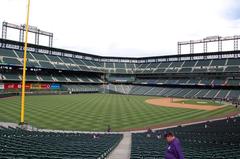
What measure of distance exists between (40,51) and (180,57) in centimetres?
5373

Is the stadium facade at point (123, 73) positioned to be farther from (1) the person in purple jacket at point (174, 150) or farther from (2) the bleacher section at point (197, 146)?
(1) the person in purple jacket at point (174, 150)

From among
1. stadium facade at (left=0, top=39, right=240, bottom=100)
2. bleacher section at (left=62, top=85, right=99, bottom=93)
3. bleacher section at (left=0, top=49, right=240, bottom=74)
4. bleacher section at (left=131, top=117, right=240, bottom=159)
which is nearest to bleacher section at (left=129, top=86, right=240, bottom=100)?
stadium facade at (left=0, top=39, right=240, bottom=100)

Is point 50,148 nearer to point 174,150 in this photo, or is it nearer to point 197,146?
point 174,150

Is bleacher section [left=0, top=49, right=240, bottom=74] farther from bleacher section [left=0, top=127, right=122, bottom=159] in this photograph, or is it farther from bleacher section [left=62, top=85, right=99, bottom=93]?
bleacher section [left=0, top=127, right=122, bottom=159]

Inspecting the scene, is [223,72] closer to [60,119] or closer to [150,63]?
[150,63]

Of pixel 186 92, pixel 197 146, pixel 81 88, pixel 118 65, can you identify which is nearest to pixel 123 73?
pixel 118 65

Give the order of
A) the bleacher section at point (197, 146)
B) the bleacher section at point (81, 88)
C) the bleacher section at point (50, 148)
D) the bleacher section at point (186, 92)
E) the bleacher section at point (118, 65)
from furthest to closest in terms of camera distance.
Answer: the bleacher section at point (81, 88) → the bleacher section at point (118, 65) → the bleacher section at point (186, 92) → the bleacher section at point (197, 146) → the bleacher section at point (50, 148)

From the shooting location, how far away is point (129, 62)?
121 m

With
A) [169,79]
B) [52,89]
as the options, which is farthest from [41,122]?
[169,79]

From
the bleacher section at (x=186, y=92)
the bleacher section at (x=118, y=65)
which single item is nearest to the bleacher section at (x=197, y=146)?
the bleacher section at (x=186, y=92)

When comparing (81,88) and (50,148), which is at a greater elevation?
(81,88)

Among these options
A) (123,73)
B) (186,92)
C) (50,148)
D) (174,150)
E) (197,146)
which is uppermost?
(123,73)

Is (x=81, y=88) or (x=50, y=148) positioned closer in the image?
(x=50, y=148)

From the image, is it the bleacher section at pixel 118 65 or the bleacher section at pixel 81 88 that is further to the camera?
the bleacher section at pixel 81 88
